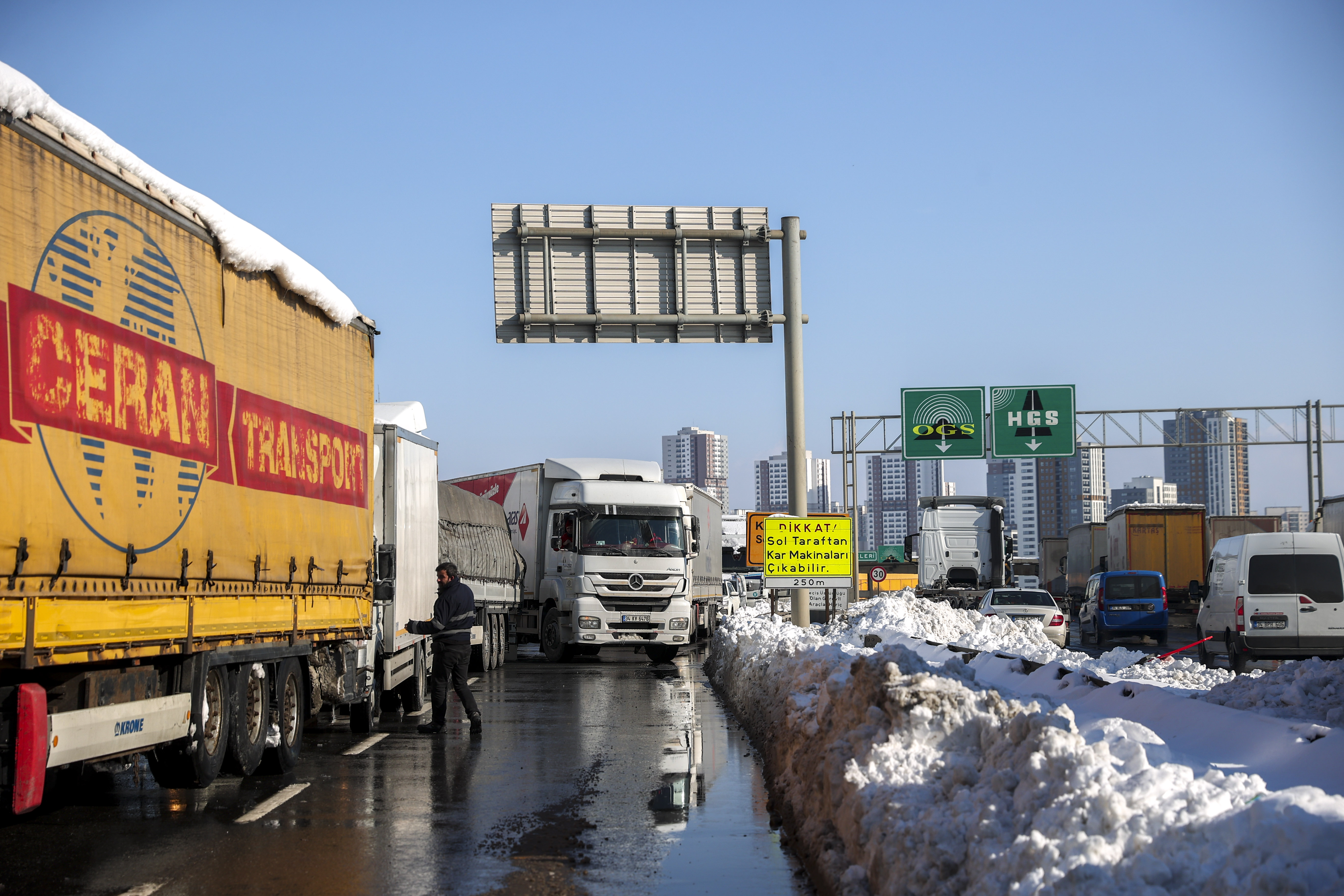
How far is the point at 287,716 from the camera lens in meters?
11.8

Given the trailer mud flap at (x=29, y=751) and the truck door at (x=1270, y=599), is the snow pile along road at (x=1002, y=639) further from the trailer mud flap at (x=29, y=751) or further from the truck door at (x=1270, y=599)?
the trailer mud flap at (x=29, y=751)

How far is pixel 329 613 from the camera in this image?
41.8 feet

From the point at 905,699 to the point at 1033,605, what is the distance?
81.6 feet

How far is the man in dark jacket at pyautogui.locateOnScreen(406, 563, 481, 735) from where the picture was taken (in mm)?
14852

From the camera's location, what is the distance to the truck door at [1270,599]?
70.2 feet

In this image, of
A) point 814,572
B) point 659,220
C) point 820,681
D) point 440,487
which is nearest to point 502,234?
point 659,220

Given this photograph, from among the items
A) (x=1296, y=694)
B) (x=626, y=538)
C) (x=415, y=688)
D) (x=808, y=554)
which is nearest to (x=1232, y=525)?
(x=626, y=538)

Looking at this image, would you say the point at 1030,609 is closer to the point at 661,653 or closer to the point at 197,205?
the point at 661,653

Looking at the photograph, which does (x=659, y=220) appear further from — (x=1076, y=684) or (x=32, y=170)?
(x=32, y=170)

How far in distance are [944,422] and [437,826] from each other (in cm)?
3312

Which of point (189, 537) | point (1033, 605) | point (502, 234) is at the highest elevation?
point (502, 234)

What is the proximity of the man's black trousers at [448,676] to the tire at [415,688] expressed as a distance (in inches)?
77.1

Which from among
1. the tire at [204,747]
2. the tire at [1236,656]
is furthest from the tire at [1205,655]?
the tire at [204,747]

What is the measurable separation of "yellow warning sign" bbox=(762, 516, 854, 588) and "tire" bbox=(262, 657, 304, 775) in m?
11.7
